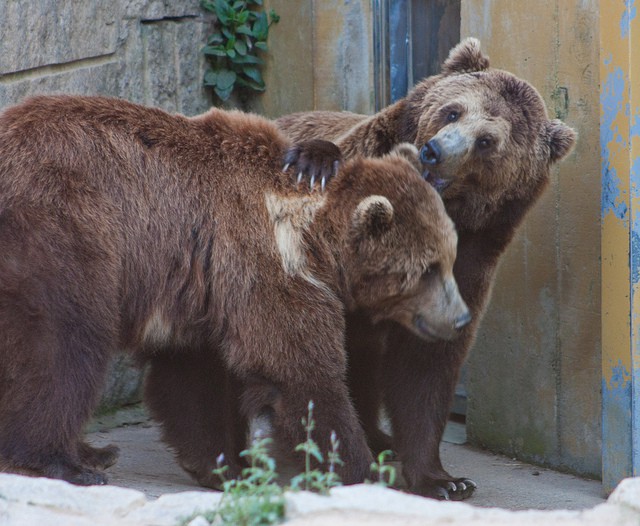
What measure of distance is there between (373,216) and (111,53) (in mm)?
2592

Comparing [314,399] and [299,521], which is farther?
[314,399]

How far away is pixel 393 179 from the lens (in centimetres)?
458

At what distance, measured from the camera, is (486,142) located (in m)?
5.02

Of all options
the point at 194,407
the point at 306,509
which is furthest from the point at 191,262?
the point at 306,509

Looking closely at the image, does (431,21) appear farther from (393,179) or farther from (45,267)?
(45,267)

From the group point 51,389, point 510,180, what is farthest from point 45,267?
point 510,180

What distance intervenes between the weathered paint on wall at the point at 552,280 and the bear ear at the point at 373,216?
4.69 ft

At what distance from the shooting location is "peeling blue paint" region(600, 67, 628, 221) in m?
4.96

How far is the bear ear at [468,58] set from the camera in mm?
5332

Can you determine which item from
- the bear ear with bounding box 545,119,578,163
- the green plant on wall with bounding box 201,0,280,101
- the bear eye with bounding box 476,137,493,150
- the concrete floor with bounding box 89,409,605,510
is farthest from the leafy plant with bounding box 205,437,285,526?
the green plant on wall with bounding box 201,0,280,101

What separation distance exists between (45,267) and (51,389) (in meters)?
0.46

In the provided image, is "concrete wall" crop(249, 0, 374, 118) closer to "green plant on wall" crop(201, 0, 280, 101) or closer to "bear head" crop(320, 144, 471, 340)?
"green plant on wall" crop(201, 0, 280, 101)

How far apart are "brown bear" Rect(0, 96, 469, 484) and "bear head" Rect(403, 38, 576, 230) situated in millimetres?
302

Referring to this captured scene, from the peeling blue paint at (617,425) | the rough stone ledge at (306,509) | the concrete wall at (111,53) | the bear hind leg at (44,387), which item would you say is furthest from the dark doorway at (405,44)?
the rough stone ledge at (306,509)
